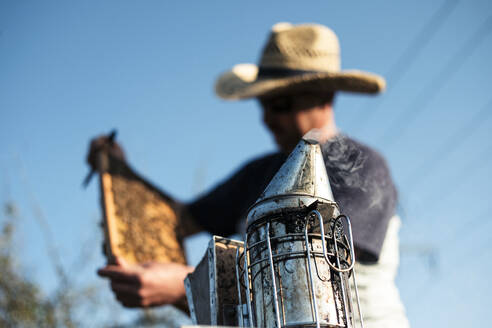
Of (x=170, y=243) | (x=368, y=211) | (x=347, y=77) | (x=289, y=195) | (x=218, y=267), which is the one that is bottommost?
(x=218, y=267)

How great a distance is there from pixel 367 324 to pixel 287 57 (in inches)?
83.9

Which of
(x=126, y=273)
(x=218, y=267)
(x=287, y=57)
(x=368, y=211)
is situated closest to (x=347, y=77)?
(x=287, y=57)

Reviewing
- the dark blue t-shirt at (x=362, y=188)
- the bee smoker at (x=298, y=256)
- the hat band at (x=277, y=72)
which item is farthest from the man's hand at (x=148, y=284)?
the hat band at (x=277, y=72)

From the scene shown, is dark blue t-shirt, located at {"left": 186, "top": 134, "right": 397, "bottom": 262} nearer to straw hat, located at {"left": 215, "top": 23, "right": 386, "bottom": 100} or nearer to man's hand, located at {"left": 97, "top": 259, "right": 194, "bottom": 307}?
man's hand, located at {"left": 97, "top": 259, "right": 194, "bottom": 307}

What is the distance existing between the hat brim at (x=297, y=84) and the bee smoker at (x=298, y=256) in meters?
1.99

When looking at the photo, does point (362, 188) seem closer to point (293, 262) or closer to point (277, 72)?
point (293, 262)

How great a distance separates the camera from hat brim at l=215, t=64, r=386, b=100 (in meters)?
3.53

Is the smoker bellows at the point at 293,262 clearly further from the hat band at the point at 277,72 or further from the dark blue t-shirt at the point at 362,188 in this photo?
the hat band at the point at 277,72

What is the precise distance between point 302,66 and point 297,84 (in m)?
0.29

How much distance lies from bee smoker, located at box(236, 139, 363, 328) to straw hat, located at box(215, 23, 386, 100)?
6.66ft

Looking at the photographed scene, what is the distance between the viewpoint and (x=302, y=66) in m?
3.75

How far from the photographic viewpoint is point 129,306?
3012 millimetres

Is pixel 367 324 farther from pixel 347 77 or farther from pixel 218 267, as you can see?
pixel 347 77

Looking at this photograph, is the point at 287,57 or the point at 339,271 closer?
the point at 339,271
